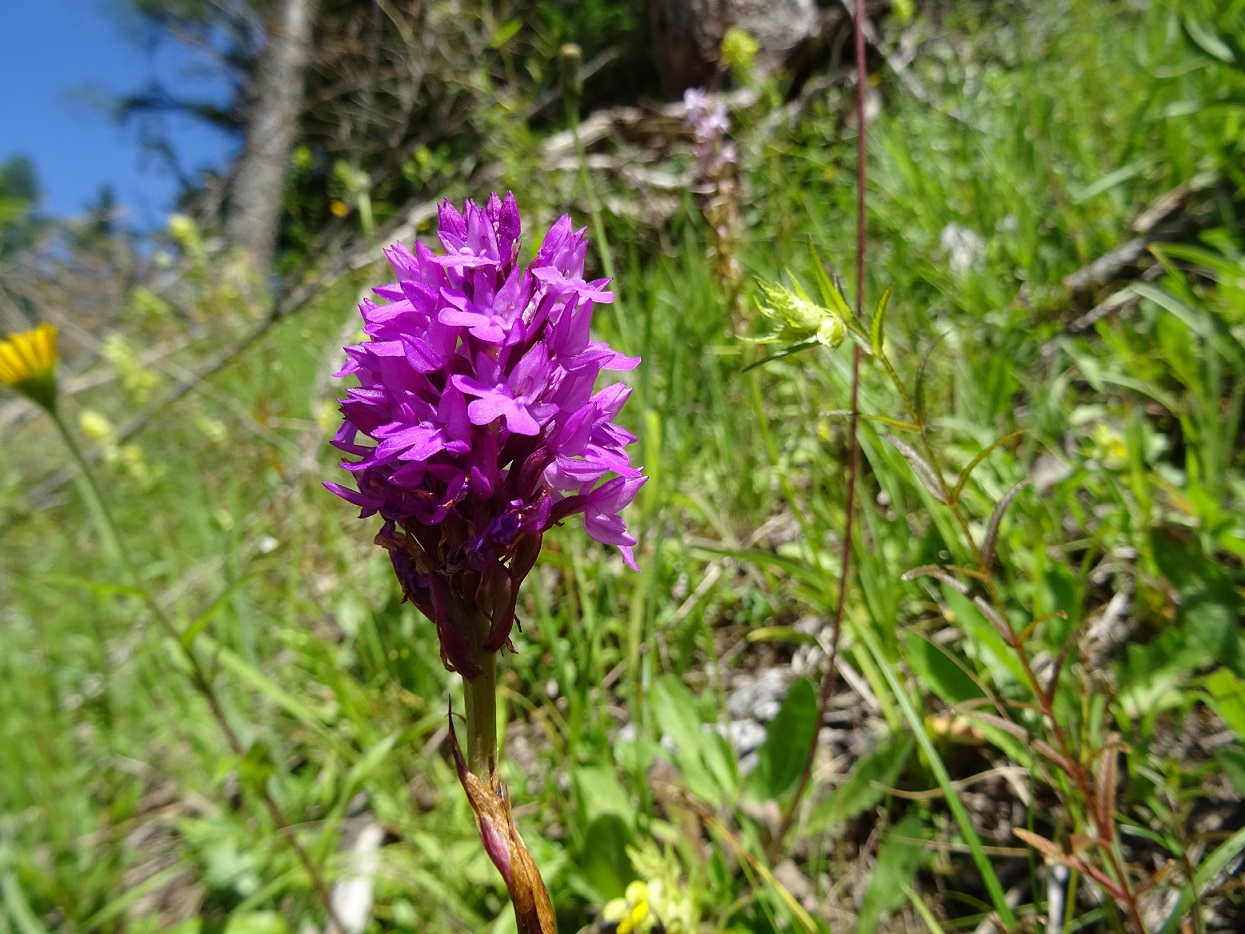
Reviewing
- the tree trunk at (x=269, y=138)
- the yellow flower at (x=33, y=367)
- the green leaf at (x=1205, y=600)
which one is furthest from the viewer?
the tree trunk at (x=269, y=138)

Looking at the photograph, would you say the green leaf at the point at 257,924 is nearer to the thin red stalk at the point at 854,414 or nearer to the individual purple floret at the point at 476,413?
the thin red stalk at the point at 854,414

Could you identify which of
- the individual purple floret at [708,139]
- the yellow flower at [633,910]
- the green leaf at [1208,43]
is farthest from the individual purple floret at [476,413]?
the green leaf at [1208,43]

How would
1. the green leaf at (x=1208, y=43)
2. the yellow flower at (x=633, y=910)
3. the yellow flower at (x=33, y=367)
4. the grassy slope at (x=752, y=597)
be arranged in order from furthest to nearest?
the green leaf at (x=1208, y=43)
the yellow flower at (x=33, y=367)
the grassy slope at (x=752, y=597)
the yellow flower at (x=633, y=910)

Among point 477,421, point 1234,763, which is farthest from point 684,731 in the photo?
point 477,421

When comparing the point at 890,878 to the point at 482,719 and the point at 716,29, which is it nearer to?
the point at 482,719

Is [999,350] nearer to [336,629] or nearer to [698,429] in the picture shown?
[698,429]

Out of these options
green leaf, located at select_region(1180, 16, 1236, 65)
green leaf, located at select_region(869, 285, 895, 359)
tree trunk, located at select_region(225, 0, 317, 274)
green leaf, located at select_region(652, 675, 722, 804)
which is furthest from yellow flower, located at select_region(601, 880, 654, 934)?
tree trunk, located at select_region(225, 0, 317, 274)

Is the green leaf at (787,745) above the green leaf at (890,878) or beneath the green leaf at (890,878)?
above
